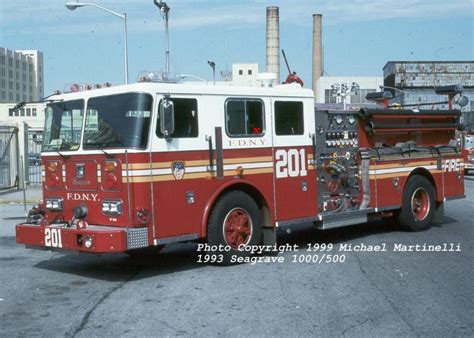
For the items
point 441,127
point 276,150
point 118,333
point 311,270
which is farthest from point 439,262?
point 118,333

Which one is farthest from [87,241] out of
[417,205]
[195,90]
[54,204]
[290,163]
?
[417,205]

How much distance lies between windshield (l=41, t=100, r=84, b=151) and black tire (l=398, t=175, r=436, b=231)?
6.07 metres

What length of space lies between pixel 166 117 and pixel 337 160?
359cm

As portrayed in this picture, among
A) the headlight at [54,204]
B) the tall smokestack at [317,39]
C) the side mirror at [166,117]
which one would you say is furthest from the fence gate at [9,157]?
the tall smokestack at [317,39]

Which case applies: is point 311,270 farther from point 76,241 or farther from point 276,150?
point 76,241

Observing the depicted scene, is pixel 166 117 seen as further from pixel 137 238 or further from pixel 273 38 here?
pixel 273 38

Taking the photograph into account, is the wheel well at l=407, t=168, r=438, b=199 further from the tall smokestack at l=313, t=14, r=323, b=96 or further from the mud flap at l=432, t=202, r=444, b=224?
the tall smokestack at l=313, t=14, r=323, b=96

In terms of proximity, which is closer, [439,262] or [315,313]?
[315,313]

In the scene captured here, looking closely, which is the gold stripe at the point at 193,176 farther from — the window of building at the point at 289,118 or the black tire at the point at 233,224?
the window of building at the point at 289,118

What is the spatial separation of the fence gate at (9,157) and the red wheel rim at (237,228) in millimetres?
14800

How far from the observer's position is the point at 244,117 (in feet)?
29.5

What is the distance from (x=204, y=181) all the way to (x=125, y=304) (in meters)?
2.23

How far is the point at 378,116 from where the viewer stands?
11.0 m

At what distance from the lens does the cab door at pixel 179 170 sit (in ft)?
26.0
